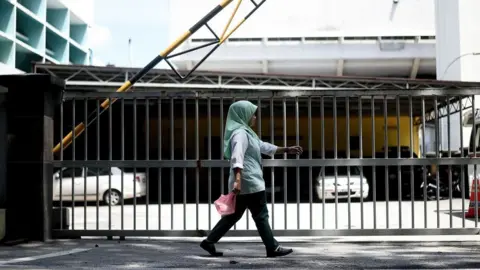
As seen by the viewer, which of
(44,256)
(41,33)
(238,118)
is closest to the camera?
(238,118)

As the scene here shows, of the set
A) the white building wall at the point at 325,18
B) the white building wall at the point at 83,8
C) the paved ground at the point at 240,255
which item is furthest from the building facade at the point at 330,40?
the paved ground at the point at 240,255

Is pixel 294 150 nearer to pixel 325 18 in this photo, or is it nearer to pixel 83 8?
pixel 325 18

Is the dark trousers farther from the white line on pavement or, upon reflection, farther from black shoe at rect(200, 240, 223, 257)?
the white line on pavement

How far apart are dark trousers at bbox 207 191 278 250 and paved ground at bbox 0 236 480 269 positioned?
24cm

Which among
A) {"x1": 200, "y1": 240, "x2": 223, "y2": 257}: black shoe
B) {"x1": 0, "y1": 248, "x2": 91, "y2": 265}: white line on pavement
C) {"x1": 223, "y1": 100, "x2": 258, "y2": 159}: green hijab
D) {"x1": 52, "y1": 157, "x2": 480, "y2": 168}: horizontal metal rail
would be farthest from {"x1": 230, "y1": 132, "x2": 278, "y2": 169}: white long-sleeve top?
{"x1": 0, "y1": 248, "x2": 91, "y2": 265}: white line on pavement

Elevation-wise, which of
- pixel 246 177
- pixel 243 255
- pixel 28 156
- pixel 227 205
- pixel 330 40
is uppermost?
pixel 330 40

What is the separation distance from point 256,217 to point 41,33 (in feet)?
166

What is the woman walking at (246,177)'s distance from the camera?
7027mm

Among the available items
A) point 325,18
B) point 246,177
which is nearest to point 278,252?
point 246,177

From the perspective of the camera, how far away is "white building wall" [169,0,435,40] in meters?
55.9

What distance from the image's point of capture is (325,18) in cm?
5822

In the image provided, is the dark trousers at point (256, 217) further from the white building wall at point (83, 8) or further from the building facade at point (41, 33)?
the white building wall at point (83, 8)

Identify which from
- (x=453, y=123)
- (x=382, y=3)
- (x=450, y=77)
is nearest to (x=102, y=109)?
(x=453, y=123)

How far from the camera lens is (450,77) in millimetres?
37812
